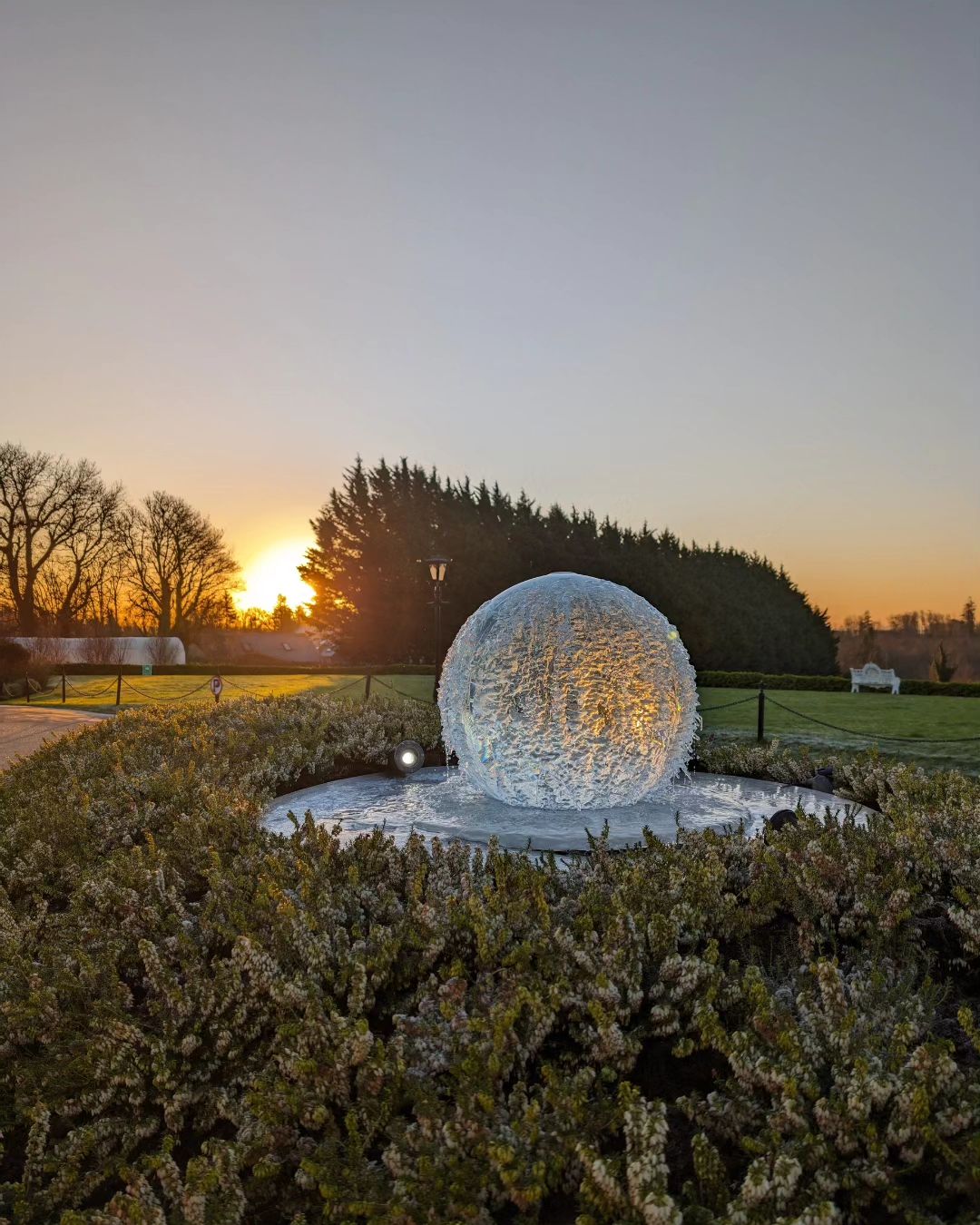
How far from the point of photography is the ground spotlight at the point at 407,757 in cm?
929

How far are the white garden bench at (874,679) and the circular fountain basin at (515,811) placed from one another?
57.7 feet

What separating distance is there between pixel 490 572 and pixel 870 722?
17.2 m

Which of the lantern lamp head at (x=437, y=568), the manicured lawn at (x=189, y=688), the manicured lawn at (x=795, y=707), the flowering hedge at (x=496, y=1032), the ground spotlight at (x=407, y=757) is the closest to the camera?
the flowering hedge at (x=496, y=1032)

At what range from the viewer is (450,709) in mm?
7453

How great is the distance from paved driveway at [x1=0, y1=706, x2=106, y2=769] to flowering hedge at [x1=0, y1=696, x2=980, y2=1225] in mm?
9030

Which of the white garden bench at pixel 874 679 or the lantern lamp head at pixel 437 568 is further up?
the lantern lamp head at pixel 437 568

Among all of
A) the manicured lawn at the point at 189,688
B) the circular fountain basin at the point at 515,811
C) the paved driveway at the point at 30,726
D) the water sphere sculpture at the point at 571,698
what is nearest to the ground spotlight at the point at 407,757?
the circular fountain basin at the point at 515,811

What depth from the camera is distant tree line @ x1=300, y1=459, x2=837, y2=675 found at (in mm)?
32344

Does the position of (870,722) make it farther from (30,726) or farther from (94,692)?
(94,692)

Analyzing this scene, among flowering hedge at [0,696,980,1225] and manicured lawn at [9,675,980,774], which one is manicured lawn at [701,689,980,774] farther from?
flowering hedge at [0,696,980,1225]

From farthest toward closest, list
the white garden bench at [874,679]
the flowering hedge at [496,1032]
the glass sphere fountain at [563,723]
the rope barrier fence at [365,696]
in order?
the white garden bench at [874,679] < the rope barrier fence at [365,696] < the glass sphere fountain at [563,723] < the flowering hedge at [496,1032]

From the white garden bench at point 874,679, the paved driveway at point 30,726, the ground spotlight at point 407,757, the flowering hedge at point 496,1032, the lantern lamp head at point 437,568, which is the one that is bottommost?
the paved driveway at point 30,726

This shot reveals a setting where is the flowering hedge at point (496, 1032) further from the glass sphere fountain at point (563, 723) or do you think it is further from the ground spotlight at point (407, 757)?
the ground spotlight at point (407, 757)

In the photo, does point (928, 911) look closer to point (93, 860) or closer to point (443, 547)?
point (93, 860)
